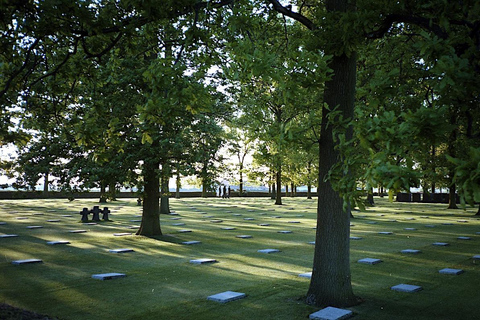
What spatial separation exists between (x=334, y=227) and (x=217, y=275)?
3.00 metres

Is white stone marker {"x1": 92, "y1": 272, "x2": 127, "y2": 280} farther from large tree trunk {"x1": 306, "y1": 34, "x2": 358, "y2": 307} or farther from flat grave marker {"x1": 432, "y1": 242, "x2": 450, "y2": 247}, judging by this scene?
flat grave marker {"x1": 432, "y1": 242, "x2": 450, "y2": 247}

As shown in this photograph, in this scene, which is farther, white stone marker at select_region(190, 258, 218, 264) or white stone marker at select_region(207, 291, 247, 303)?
white stone marker at select_region(190, 258, 218, 264)

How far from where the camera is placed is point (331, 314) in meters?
5.86

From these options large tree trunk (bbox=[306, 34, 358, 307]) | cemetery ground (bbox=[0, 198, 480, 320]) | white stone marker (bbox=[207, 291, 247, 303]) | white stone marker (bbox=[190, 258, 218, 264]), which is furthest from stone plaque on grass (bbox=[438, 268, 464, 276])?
white stone marker (bbox=[190, 258, 218, 264])

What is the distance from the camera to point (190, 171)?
12469 mm

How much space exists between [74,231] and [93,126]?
10.8 meters

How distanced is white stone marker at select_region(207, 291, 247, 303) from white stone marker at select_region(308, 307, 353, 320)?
4.45ft

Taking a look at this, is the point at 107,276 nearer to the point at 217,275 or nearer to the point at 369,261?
the point at 217,275

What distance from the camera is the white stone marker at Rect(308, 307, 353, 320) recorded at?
5727 mm

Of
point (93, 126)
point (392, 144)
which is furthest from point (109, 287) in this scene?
point (392, 144)

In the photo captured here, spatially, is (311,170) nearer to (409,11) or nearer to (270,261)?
(270,261)

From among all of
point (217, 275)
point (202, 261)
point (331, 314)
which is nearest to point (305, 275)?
point (217, 275)

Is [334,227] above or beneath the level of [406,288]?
above

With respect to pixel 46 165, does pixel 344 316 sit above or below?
below
